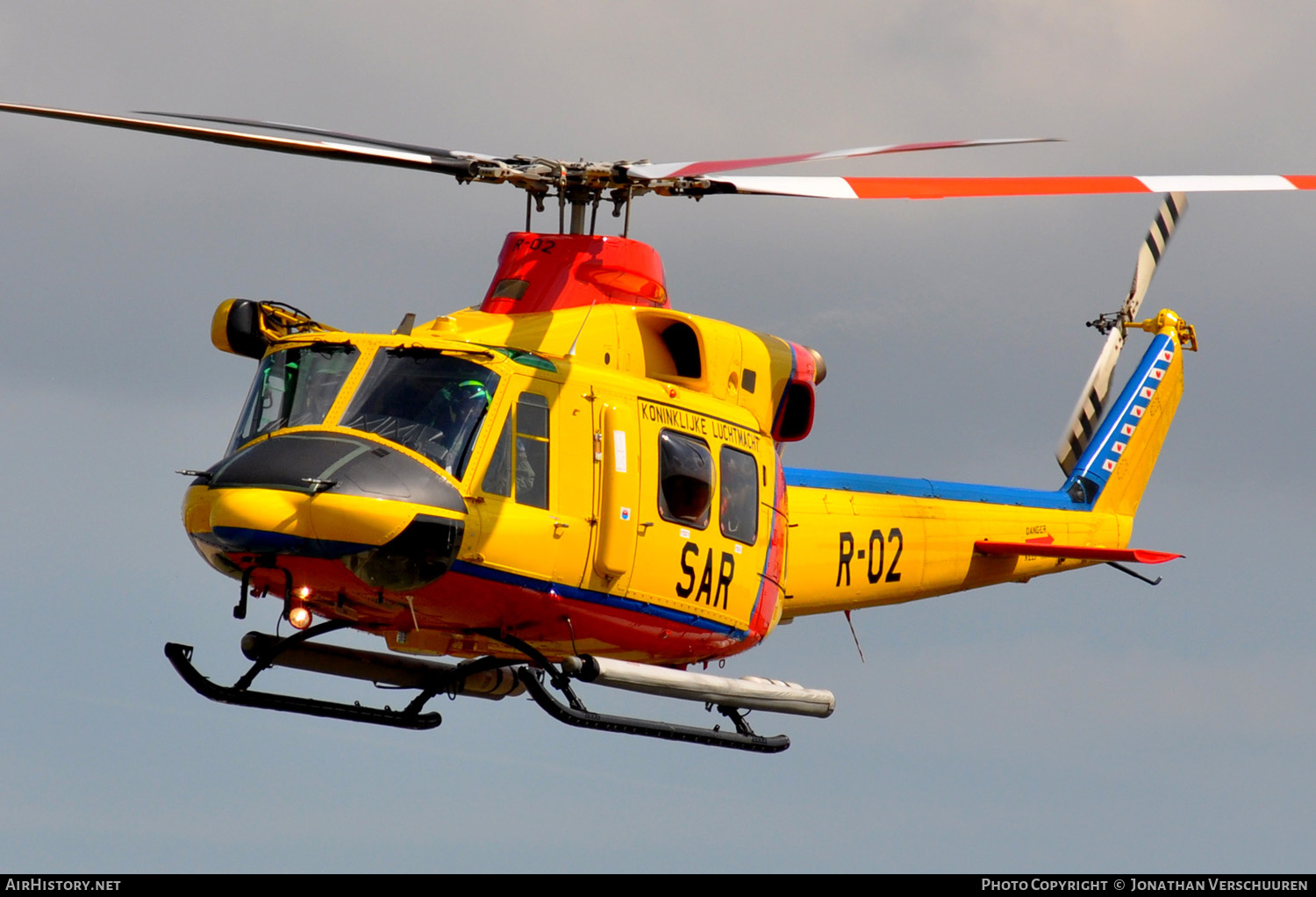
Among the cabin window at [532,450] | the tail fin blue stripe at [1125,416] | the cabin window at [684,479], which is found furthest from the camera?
the tail fin blue stripe at [1125,416]

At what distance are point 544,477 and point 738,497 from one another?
2.16m

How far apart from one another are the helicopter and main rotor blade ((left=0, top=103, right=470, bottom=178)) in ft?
0.08

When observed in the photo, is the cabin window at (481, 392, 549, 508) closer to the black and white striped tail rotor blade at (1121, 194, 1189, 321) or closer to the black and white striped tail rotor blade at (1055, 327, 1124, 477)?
the black and white striped tail rotor blade at (1055, 327, 1124, 477)

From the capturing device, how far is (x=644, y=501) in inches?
544

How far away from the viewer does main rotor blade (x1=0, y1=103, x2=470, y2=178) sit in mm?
13219

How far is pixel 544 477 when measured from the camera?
13227 millimetres

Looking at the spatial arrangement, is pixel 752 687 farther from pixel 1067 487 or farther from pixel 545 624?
pixel 1067 487

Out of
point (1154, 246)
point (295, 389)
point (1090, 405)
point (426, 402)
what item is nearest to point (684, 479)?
point (426, 402)

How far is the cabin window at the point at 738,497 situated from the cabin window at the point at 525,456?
1.89m

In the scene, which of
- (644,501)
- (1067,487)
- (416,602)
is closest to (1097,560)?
(1067,487)

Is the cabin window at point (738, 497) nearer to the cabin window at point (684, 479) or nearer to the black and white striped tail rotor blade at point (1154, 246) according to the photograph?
the cabin window at point (684, 479)

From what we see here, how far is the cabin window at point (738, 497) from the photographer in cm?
1464

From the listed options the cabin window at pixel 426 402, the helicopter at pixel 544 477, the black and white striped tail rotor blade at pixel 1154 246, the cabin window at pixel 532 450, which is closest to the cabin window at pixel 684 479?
the helicopter at pixel 544 477

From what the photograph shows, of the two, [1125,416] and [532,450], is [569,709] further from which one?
[1125,416]
